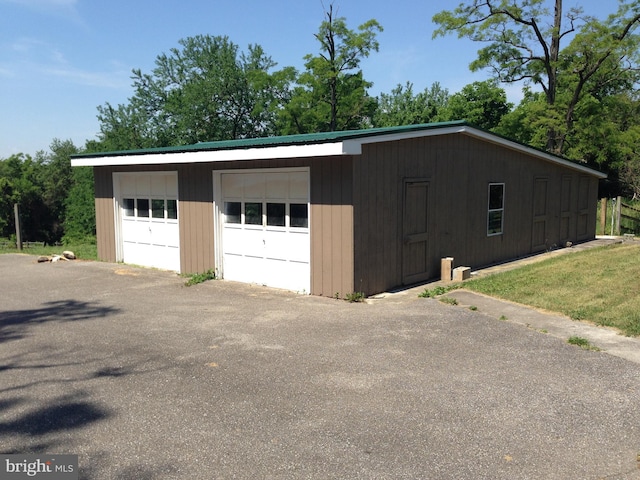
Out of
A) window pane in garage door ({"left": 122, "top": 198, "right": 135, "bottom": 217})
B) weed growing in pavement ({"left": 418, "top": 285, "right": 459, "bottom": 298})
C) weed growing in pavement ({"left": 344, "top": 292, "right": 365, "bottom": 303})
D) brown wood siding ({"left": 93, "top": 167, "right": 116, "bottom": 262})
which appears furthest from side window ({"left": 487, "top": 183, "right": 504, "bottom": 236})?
brown wood siding ({"left": 93, "top": 167, "right": 116, "bottom": 262})

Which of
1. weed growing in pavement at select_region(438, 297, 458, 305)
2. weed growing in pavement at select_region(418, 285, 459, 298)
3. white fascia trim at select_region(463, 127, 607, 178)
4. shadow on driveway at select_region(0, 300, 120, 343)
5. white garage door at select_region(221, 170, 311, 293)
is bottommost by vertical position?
shadow on driveway at select_region(0, 300, 120, 343)

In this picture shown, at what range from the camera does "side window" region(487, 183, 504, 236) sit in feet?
40.6

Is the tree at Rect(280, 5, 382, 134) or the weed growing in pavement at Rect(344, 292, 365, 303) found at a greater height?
the tree at Rect(280, 5, 382, 134)

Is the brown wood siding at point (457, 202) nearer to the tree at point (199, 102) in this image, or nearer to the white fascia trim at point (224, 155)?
the white fascia trim at point (224, 155)

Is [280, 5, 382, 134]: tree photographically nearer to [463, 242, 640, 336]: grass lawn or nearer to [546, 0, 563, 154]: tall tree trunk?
[546, 0, 563, 154]: tall tree trunk

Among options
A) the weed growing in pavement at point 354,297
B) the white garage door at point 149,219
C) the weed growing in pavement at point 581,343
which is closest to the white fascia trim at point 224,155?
the white garage door at point 149,219

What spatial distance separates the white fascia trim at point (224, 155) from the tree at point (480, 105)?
28211mm

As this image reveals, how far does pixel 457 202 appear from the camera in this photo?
11.2 meters

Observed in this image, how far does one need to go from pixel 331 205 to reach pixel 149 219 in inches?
236

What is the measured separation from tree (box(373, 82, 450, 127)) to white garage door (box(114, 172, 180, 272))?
1168 inches

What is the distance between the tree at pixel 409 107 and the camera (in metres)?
42.1

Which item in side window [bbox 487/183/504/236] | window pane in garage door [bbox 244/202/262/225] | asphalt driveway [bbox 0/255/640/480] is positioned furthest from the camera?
side window [bbox 487/183/504/236]

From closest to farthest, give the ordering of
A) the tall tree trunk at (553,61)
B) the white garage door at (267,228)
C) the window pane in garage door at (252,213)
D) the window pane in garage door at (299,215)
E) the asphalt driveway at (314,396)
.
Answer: the asphalt driveway at (314,396) < the window pane in garage door at (299,215) < the white garage door at (267,228) < the window pane in garage door at (252,213) < the tall tree trunk at (553,61)

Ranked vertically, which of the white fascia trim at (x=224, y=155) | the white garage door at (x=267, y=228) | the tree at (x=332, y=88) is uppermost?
the tree at (x=332, y=88)
